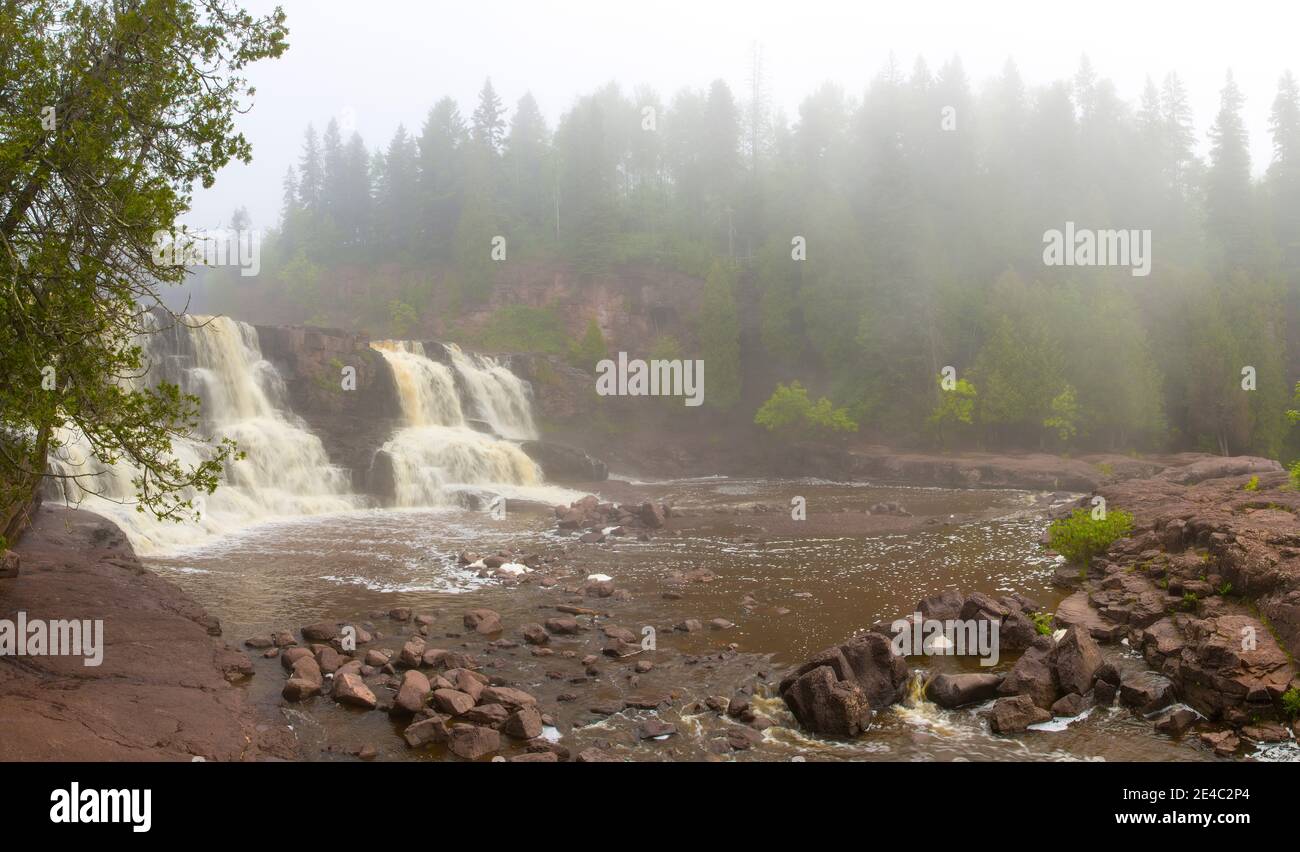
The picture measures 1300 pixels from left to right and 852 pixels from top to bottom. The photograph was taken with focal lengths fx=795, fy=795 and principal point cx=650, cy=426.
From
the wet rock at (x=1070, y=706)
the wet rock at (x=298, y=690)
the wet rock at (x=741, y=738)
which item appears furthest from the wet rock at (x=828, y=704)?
the wet rock at (x=298, y=690)

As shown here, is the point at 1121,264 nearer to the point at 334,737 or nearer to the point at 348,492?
the point at 348,492

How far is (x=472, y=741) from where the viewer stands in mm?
11312

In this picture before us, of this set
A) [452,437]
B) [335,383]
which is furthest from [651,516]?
[335,383]

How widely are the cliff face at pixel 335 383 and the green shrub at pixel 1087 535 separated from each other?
29.2 m

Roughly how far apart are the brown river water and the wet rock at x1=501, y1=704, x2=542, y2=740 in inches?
12.6

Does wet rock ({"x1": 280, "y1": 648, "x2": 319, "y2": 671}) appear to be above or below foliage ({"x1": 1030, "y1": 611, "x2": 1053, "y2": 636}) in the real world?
below

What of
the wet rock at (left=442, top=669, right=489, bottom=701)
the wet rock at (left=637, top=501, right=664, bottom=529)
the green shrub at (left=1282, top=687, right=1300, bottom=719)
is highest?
the wet rock at (left=637, top=501, right=664, bottom=529)

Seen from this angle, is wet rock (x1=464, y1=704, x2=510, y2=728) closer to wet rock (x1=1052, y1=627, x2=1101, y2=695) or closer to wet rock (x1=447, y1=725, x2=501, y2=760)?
wet rock (x1=447, y1=725, x2=501, y2=760)

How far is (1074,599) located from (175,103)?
65.3 ft

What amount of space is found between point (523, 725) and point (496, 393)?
38.9 metres

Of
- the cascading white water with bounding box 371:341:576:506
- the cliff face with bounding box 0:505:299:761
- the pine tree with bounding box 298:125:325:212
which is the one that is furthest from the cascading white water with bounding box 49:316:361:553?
the pine tree with bounding box 298:125:325:212

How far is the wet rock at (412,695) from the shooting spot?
12.6 metres

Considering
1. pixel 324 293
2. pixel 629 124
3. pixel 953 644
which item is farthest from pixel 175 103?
pixel 629 124

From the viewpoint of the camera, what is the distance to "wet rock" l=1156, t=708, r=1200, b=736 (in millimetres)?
11688
